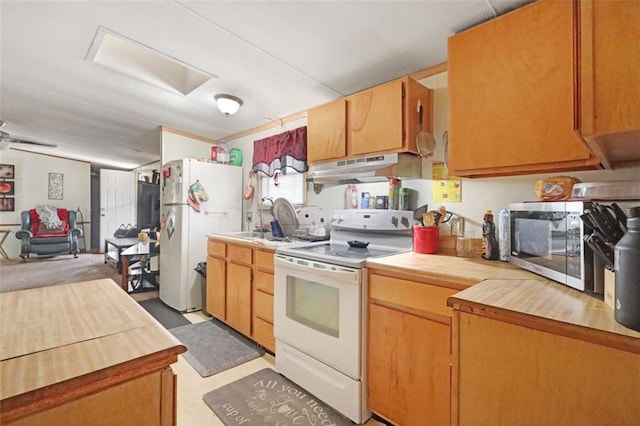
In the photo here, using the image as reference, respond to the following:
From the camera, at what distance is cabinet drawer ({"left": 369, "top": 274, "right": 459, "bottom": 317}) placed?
1.29 m

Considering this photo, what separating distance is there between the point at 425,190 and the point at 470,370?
1.32 metres

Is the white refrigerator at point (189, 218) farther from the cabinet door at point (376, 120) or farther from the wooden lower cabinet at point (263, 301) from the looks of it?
the cabinet door at point (376, 120)

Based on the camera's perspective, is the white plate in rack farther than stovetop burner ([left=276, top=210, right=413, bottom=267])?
Yes

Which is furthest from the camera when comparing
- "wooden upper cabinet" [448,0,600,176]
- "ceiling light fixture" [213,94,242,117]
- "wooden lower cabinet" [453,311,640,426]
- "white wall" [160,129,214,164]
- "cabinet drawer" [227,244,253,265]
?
"white wall" [160,129,214,164]

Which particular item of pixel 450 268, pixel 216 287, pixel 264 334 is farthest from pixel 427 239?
pixel 216 287

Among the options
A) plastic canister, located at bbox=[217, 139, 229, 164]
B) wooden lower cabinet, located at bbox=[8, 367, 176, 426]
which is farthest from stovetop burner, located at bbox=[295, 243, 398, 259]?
plastic canister, located at bbox=[217, 139, 229, 164]

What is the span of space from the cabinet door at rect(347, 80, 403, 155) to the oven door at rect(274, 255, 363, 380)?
888 mm

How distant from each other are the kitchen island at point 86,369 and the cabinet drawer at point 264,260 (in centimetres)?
132

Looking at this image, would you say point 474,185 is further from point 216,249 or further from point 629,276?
point 216,249

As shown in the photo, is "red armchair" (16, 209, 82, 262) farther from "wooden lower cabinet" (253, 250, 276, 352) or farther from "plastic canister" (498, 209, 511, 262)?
"plastic canister" (498, 209, 511, 262)

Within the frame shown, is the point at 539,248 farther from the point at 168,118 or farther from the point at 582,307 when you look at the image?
the point at 168,118

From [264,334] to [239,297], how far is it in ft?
1.46

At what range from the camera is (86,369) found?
584 millimetres

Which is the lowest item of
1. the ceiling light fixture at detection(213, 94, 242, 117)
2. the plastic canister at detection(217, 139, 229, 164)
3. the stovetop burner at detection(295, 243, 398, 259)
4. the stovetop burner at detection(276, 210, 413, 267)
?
the stovetop burner at detection(295, 243, 398, 259)
